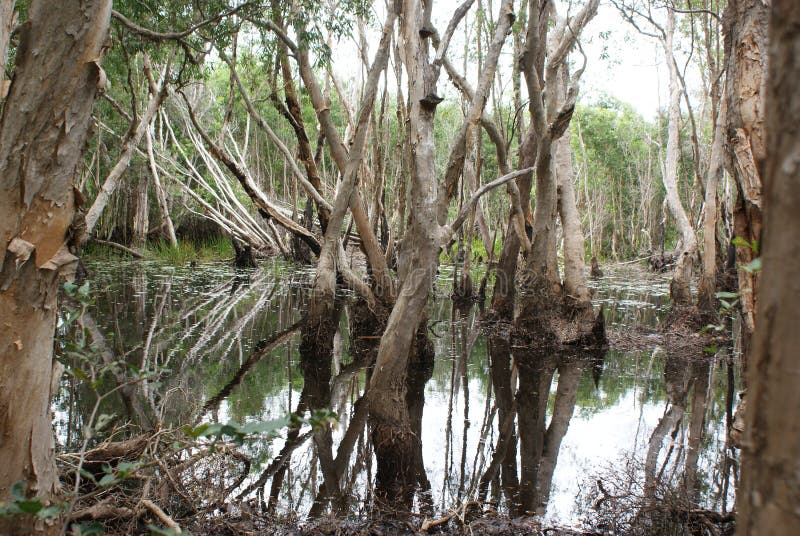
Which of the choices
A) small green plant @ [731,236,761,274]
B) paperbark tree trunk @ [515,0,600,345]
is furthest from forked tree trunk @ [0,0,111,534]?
paperbark tree trunk @ [515,0,600,345]

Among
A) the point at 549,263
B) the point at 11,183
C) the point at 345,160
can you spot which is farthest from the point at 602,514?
the point at 345,160

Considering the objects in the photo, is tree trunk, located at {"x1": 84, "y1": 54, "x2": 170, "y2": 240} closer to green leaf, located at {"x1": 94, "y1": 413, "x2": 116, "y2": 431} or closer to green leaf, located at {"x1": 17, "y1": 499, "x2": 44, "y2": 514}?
green leaf, located at {"x1": 94, "y1": 413, "x2": 116, "y2": 431}

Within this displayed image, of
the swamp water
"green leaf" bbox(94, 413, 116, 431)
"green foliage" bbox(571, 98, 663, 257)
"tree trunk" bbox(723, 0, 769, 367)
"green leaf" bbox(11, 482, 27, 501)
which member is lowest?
the swamp water

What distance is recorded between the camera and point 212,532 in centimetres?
355

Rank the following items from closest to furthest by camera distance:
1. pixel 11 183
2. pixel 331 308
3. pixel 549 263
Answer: pixel 11 183 → pixel 331 308 → pixel 549 263

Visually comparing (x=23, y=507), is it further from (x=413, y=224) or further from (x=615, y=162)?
(x=615, y=162)

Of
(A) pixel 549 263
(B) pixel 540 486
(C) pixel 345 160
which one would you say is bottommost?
(B) pixel 540 486

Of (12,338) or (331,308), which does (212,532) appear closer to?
(12,338)

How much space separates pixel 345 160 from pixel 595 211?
2860 centimetres

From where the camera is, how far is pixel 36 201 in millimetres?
2428

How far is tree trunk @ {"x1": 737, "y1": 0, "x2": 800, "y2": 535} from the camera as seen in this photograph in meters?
0.92

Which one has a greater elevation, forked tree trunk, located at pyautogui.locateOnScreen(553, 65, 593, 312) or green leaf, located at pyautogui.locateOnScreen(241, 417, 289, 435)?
forked tree trunk, located at pyautogui.locateOnScreen(553, 65, 593, 312)

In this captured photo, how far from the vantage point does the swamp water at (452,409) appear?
453 centimetres

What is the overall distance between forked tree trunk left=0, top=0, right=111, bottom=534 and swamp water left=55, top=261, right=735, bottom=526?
0.58 metres
